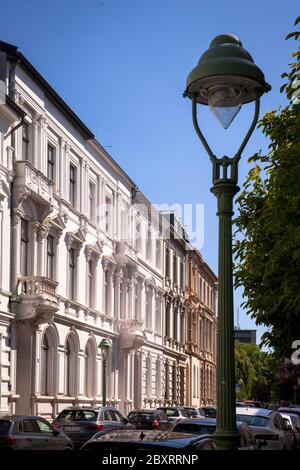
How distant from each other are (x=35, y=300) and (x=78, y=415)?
614 centimetres

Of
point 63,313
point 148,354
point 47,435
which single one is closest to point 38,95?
point 63,313

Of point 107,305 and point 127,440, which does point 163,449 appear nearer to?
point 127,440

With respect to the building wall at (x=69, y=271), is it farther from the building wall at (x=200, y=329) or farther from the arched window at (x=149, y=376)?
the building wall at (x=200, y=329)

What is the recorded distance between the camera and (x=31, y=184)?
30141 millimetres

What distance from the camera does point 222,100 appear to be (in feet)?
25.7

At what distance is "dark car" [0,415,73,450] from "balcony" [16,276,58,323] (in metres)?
9.91

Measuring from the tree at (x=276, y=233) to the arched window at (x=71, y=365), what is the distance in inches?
625

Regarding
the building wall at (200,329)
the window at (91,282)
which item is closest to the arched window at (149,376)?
the window at (91,282)

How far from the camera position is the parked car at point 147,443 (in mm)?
9172

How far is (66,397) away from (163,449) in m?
25.7

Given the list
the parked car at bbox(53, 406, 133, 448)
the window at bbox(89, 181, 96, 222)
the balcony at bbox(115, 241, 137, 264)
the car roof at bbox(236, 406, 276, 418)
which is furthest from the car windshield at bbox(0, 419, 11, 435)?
the balcony at bbox(115, 241, 137, 264)

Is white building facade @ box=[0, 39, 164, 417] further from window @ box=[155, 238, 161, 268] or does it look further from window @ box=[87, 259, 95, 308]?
window @ box=[155, 238, 161, 268]

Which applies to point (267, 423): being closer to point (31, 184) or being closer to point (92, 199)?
point (31, 184)

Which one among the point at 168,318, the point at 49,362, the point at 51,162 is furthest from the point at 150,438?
the point at 168,318
